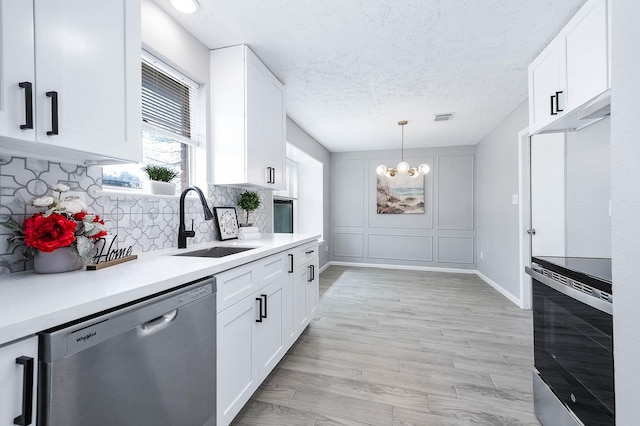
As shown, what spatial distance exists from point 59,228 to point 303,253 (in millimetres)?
1702

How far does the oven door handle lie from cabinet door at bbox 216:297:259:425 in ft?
5.03

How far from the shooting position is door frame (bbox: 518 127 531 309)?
3.39 meters

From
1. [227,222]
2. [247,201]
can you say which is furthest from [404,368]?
[247,201]

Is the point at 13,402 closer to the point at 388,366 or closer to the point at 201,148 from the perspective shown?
the point at 201,148

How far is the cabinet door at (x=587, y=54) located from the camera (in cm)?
156

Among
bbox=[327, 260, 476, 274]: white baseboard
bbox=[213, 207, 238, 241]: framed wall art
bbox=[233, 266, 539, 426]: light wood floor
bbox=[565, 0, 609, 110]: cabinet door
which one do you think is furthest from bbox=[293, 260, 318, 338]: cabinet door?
bbox=[327, 260, 476, 274]: white baseboard

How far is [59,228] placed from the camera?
1.10 metres

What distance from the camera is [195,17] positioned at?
1936mm

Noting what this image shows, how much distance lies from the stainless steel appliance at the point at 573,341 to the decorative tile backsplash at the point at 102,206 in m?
2.20

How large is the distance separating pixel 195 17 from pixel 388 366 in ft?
9.38

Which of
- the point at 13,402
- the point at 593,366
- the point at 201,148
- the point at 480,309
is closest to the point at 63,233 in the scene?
the point at 13,402

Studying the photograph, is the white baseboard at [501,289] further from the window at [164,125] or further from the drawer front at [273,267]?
the window at [164,125]

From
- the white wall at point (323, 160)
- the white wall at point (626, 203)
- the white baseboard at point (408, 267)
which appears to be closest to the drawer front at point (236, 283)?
the white wall at point (626, 203)

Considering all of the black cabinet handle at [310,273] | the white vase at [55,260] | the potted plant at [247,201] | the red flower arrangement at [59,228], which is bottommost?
the black cabinet handle at [310,273]
